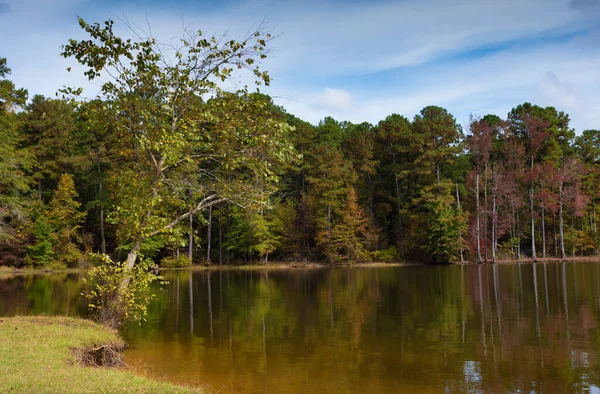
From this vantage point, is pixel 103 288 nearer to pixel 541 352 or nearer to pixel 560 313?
pixel 541 352

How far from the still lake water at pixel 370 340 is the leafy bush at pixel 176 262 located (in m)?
23.0

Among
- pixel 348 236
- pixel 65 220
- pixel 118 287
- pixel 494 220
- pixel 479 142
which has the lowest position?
pixel 118 287

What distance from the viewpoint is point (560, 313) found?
630 inches

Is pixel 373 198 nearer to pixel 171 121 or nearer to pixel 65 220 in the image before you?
pixel 65 220

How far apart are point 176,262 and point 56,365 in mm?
40060

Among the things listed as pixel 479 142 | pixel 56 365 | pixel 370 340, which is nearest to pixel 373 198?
pixel 479 142

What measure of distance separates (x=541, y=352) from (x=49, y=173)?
49.8 m

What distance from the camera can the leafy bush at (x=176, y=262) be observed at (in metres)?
46.4

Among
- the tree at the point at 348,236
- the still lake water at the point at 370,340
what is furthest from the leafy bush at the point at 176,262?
the still lake water at the point at 370,340

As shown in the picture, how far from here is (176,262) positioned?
153 ft

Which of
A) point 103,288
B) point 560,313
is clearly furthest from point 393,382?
point 560,313

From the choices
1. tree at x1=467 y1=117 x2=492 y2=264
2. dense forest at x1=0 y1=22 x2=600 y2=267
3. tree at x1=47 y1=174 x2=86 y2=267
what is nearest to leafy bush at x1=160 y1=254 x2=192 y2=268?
dense forest at x1=0 y1=22 x2=600 y2=267

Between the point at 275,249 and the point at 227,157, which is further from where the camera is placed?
the point at 275,249

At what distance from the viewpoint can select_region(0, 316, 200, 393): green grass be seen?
6223 mm
